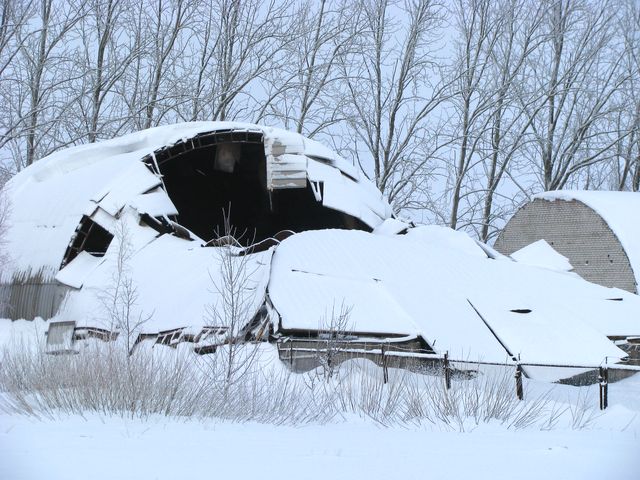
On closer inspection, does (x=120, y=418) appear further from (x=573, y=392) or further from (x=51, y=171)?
(x=51, y=171)

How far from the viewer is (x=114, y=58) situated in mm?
37719

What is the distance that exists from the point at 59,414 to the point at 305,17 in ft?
101

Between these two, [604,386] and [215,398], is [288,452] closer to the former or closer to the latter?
[215,398]

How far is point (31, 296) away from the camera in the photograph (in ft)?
61.7

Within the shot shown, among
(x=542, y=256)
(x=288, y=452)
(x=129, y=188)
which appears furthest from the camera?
(x=542, y=256)

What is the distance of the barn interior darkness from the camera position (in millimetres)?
22188

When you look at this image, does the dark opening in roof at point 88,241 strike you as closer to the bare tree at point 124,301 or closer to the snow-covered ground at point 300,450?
the bare tree at point 124,301

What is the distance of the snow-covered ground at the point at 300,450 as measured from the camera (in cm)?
642

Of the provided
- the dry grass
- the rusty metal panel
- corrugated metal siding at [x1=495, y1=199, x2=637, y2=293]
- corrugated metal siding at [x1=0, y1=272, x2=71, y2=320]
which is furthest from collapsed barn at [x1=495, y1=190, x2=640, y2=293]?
the dry grass

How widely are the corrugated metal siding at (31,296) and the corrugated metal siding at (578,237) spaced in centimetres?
1600

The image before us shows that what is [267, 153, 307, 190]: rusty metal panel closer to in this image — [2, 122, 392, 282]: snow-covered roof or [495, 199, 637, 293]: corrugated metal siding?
[2, 122, 392, 282]: snow-covered roof

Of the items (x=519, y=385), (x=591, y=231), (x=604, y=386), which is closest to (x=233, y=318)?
(x=519, y=385)

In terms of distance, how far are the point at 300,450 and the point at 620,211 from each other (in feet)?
71.5

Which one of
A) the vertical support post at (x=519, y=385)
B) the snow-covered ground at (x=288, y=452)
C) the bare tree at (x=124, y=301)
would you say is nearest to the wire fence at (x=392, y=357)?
the vertical support post at (x=519, y=385)
